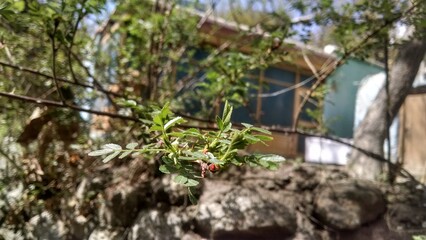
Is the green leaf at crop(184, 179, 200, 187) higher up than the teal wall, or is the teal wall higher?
the teal wall

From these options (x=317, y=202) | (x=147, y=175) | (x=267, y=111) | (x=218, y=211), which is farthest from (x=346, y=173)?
(x=267, y=111)

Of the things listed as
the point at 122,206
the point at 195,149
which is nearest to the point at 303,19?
the point at 122,206

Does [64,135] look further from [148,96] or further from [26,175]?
[148,96]

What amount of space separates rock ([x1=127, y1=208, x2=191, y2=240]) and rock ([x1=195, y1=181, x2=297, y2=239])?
16cm

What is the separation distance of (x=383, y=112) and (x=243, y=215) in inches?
81.6

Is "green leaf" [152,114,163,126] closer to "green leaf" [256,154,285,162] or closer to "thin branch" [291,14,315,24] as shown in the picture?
"green leaf" [256,154,285,162]

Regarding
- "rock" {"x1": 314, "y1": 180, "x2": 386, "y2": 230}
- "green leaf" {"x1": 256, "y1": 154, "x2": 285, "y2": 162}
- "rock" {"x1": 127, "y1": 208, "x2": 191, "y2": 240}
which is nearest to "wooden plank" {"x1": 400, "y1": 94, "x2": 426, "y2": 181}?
"rock" {"x1": 314, "y1": 180, "x2": 386, "y2": 230}

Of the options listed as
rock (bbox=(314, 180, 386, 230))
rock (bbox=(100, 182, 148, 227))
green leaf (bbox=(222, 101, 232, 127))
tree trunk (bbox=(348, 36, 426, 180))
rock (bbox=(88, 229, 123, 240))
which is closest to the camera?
green leaf (bbox=(222, 101, 232, 127))

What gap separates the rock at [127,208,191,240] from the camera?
10.2 feet

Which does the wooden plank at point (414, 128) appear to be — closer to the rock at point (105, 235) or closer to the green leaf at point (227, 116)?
the rock at point (105, 235)

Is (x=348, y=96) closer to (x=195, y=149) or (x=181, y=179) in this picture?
(x=195, y=149)

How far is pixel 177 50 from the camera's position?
449 cm

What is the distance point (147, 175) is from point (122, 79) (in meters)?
Answer: 1.22

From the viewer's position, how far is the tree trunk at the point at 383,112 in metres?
3.83
